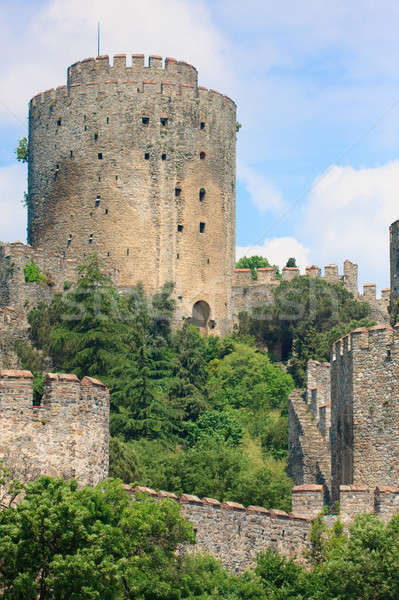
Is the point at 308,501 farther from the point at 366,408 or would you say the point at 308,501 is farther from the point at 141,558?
the point at 141,558

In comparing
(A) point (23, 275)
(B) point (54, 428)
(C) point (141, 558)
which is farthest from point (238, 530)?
(A) point (23, 275)

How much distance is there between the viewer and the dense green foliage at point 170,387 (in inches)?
1385

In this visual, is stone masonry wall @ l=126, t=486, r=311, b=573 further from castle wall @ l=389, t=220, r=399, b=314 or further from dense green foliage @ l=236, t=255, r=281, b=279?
dense green foliage @ l=236, t=255, r=281, b=279

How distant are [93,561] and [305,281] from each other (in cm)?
3731

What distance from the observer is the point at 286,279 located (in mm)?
60719

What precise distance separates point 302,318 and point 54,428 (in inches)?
1275

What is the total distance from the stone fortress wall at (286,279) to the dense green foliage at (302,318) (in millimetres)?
1041

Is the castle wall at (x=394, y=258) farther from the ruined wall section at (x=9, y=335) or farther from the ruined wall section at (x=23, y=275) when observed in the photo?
the ruined wall section at (x=23, y=275)

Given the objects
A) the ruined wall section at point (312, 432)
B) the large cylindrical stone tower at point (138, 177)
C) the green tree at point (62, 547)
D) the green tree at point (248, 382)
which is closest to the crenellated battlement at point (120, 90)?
the large cylindrical stone tower at point (138, 177)

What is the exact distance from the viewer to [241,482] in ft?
112

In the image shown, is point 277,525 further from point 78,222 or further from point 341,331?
point 78,222

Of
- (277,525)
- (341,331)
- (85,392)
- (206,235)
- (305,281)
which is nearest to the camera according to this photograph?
(85,392)

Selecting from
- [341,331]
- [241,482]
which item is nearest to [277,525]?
[241,482]

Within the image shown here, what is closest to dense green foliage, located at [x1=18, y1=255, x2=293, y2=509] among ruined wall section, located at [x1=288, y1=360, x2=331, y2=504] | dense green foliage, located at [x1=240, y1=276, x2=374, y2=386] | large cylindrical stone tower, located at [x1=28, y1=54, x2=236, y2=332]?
ruined wall section, located at [x1=288, y1=360, x2=331, y2=504]
